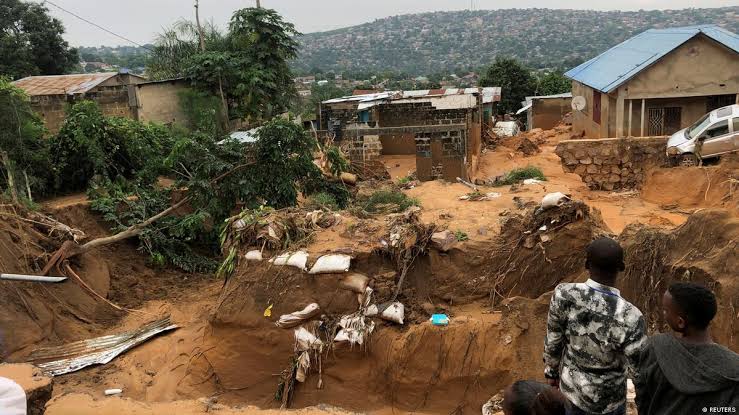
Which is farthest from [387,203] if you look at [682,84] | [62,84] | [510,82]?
[510,82]

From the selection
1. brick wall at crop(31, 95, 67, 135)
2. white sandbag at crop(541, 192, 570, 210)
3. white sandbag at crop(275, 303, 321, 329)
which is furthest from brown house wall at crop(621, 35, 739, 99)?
brick wall at crop(31, 95, 67, 135)

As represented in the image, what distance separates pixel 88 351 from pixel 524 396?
812cm

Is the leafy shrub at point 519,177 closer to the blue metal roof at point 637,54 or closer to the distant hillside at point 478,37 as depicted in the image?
the blue metal roof at point 637,54

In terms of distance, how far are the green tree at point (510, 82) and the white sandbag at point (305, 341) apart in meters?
29.6

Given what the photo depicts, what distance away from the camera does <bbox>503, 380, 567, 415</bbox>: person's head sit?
8.62ft

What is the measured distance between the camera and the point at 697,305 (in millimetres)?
2754

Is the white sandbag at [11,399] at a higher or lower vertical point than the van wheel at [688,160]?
higher

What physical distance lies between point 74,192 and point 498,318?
1109cm

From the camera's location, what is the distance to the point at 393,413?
7.18 meters

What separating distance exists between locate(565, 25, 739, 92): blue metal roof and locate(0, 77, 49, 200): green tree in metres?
15.9

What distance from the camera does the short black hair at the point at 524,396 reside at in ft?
8.69

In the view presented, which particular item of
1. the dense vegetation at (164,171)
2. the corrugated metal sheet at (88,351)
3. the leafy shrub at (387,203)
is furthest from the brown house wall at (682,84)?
the corrugated metal sheet at (88,351)

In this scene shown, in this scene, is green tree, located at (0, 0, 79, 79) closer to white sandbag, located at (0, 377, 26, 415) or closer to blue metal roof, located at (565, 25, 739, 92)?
blue metal roof, located at (565, 25, 739, 92)

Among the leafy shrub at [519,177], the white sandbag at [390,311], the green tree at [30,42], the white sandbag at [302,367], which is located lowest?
the white sandbag at [302,367]
